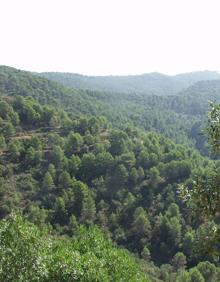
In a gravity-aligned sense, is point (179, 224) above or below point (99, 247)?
below

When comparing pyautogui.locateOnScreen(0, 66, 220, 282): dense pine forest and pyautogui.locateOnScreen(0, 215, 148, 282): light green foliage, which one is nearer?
pyautogui.locateOnScreen(0, 215, 148, 282): light green foliage

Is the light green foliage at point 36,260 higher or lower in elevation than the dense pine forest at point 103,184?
higher

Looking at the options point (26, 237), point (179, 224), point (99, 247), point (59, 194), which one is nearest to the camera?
point (26, 237)

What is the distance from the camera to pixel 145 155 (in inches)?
5571

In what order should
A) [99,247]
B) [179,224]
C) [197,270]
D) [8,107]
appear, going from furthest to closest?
[8,107], [179,224], [197,270], [99,247]

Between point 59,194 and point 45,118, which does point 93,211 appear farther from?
point 45,118

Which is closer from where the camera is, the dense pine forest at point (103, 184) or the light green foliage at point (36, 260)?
the light green foliage at point (36, 260)

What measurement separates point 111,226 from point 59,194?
16.8 m

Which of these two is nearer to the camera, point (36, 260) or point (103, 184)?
point (36, 260)

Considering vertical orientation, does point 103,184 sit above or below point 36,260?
below

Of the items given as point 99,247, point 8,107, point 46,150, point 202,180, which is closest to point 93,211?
point 46,150

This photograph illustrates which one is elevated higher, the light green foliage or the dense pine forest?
the light green foliage

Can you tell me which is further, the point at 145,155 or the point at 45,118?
the point at 45,118

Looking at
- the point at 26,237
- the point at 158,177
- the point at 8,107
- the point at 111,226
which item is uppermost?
the point at 26,237
